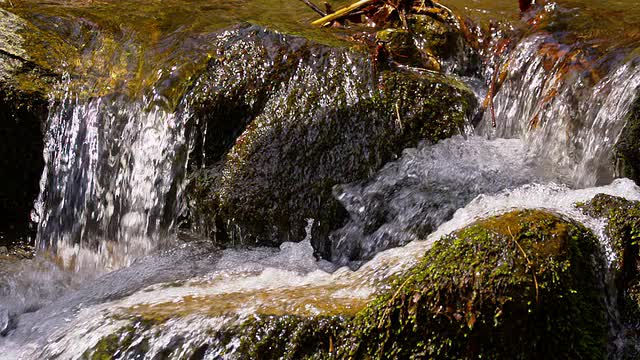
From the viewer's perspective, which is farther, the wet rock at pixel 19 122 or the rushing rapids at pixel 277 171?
the wet rock at pixel 19 122

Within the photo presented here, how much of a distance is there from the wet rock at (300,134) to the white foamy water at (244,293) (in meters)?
0.23

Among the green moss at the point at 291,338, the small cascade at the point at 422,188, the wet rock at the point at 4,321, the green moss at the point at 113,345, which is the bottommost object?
the wet rock at the point at 4,321

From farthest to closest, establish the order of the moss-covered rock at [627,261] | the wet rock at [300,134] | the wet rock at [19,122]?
the wet rock at [19,122]
the wet rock at [300,134]
the moss-covered rock at [627,261]

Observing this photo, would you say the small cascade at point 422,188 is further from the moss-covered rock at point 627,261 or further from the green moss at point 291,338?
the green moss at point 291,338

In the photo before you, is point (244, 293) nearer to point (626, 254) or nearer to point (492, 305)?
point (492, 305)

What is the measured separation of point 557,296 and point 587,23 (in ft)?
10.3

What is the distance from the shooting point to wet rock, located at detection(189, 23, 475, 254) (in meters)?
4.25

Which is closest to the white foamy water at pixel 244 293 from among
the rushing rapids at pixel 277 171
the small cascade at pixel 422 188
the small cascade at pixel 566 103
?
the rushing rapids at pixel 277 171

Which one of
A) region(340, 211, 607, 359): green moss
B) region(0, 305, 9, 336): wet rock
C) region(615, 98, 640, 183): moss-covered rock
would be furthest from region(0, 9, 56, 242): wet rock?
region(615, 98, 640, 183): moss-covered rock

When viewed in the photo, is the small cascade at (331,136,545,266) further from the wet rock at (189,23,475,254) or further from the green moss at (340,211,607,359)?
the green moss at (340,211,607,359)

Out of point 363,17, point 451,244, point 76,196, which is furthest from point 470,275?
point 363,17

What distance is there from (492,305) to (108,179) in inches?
116

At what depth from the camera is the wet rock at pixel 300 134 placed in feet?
13.9

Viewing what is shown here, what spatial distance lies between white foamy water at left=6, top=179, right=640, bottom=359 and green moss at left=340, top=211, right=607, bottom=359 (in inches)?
8.9
